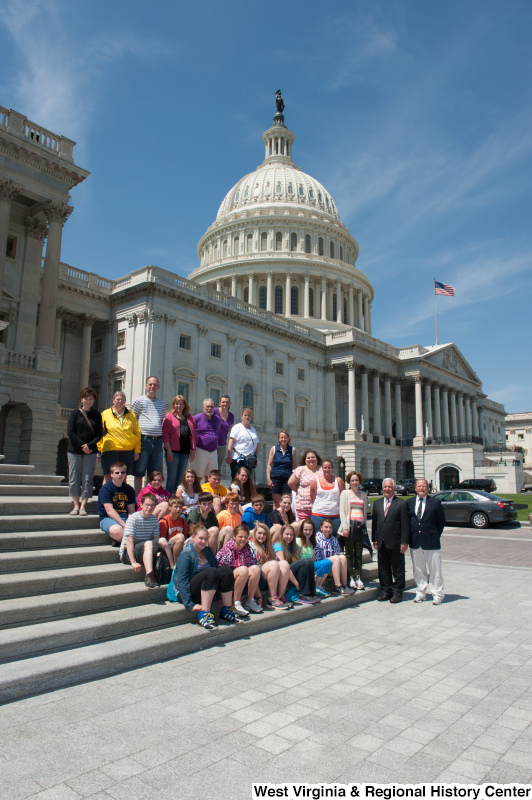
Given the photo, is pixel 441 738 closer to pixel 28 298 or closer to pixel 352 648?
pixel 352 648

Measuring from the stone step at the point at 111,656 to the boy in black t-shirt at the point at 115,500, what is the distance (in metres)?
2.31

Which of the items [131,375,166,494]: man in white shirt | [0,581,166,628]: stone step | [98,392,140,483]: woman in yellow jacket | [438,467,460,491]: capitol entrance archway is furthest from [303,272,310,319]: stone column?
[0,581,166,628]: stone step

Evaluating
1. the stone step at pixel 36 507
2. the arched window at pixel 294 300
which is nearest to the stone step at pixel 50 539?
the stone step at pixel 36 507

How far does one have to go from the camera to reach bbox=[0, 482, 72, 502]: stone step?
10.9 meters

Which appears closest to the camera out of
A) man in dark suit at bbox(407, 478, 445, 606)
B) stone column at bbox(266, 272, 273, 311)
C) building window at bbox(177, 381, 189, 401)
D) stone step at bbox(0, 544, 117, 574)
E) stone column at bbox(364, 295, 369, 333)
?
stone step at bbox(0, 544, 117, 574)

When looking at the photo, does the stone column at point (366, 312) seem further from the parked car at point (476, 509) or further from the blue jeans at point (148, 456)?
the blue jeans at point (148, 456)

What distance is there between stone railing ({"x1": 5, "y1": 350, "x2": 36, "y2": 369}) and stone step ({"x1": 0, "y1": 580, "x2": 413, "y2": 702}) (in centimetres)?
2036

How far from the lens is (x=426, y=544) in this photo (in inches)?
400

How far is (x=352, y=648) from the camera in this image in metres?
7.23

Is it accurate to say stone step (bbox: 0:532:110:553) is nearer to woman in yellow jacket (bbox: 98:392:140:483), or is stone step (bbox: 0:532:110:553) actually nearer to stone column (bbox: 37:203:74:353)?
woman in yellow jacket (bbox: 98:392:140:483)

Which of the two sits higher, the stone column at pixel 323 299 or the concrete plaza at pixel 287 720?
the stone column at pixel 323 299

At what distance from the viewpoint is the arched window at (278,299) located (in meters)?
71.8

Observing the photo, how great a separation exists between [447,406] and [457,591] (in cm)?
6641

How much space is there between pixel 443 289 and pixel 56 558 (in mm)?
58572
